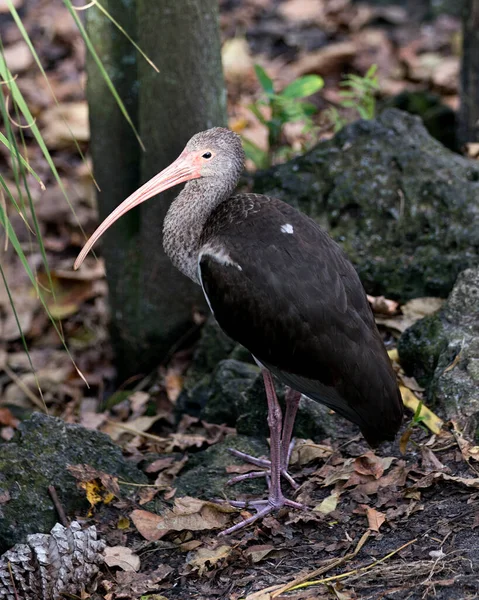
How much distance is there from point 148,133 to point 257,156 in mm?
1334

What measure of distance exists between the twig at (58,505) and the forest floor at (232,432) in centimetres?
16

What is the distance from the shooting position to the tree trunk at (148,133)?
5180 millimetres

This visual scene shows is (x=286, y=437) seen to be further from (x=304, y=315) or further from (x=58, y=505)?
(x=58, y=505)

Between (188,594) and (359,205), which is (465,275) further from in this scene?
(188,594)

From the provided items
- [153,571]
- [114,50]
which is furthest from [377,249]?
[153,571]

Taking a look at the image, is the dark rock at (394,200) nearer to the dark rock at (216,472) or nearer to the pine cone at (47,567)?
the dark rock at (216,472)

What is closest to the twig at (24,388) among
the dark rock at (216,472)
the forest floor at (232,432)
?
the forest floor at (232,432)

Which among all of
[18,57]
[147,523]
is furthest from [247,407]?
[18,57]

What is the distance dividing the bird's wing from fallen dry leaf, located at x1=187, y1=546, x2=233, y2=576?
735 millimetres

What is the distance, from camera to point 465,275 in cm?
437

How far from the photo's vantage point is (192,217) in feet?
13.9

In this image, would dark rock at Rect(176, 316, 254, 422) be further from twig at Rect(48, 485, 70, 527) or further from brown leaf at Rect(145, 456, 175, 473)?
twig at Rect(48, 485, 70, 527)

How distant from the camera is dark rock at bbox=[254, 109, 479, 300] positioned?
16.3 feet

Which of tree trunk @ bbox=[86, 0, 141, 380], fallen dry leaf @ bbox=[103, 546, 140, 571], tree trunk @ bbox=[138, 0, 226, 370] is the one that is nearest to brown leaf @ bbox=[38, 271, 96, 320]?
tree trunk @ bbox=[86, 0, 141, 380]
